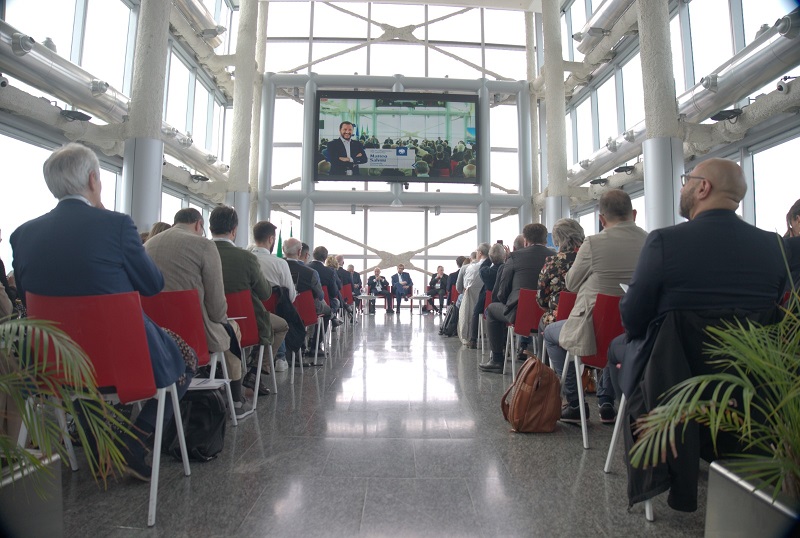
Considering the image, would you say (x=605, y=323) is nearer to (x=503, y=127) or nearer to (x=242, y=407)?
(x=242, y=407)

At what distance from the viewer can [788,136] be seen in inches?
294

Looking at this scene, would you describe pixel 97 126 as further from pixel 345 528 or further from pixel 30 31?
pixel 345 528

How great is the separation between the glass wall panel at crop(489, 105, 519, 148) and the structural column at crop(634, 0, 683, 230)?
26.1ft

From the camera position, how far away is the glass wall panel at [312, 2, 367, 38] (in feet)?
51.8

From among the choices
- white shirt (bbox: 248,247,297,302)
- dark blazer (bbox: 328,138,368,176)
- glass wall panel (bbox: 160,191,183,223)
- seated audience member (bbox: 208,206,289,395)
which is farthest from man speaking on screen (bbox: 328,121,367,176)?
seated audience member (bbox: 208,206,289,395)

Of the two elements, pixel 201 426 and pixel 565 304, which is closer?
pixel 201 426

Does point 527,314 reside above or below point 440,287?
below

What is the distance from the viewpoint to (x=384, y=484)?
209 cm

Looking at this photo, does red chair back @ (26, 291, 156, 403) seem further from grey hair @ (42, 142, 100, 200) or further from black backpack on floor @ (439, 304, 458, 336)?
black backpack on floor @ (439, 304, 458, 336)

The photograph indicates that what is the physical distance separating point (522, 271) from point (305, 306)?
6.32 feet

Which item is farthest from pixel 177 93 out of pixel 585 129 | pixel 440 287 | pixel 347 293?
pixel 585 129

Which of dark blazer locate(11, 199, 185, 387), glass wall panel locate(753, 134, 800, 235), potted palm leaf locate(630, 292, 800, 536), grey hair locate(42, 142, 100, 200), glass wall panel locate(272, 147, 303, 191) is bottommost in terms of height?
potted palm leaf locate(630, 292, 800, 536)

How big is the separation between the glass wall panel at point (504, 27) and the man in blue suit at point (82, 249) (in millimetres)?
15957

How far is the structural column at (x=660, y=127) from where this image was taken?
776 centimetres
